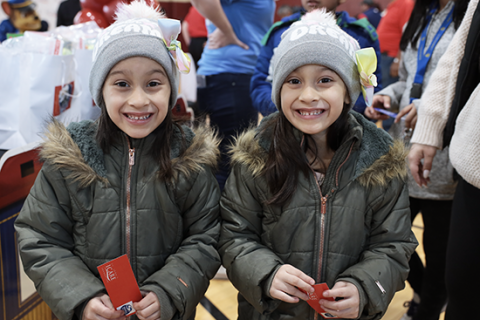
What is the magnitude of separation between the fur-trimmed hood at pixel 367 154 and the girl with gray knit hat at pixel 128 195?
14 cm

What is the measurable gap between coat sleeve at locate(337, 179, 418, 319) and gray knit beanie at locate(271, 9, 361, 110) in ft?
1.12

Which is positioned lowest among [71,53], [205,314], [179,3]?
[205,314]

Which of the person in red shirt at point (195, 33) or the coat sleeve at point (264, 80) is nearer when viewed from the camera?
the coat sleeve at point (264, 80)

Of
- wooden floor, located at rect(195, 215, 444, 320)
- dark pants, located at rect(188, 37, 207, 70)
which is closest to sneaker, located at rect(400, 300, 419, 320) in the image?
wooden floor, located at rect(195, 215, 444, 320)

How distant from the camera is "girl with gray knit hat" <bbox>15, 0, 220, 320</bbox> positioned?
3.63ft

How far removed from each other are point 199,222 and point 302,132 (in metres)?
0.44

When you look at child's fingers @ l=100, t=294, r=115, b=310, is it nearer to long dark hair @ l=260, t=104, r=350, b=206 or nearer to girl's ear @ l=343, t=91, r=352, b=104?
long dark hair @ l=260, t=104, r=350, b=206

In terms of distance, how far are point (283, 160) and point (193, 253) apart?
40 cm

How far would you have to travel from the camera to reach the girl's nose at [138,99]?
112 centimetres

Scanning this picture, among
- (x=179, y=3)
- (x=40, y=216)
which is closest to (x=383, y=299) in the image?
(x=40, y=216)

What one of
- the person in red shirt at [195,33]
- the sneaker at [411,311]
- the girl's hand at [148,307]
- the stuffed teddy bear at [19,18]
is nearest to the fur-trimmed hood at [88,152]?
the girl's hand at [148,307]

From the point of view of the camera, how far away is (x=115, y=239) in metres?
1.16

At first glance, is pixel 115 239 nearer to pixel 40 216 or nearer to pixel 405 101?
pixel 40 216

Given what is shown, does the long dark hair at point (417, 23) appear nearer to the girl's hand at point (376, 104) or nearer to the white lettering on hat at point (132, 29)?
the girl's hand at point (376, 104)
